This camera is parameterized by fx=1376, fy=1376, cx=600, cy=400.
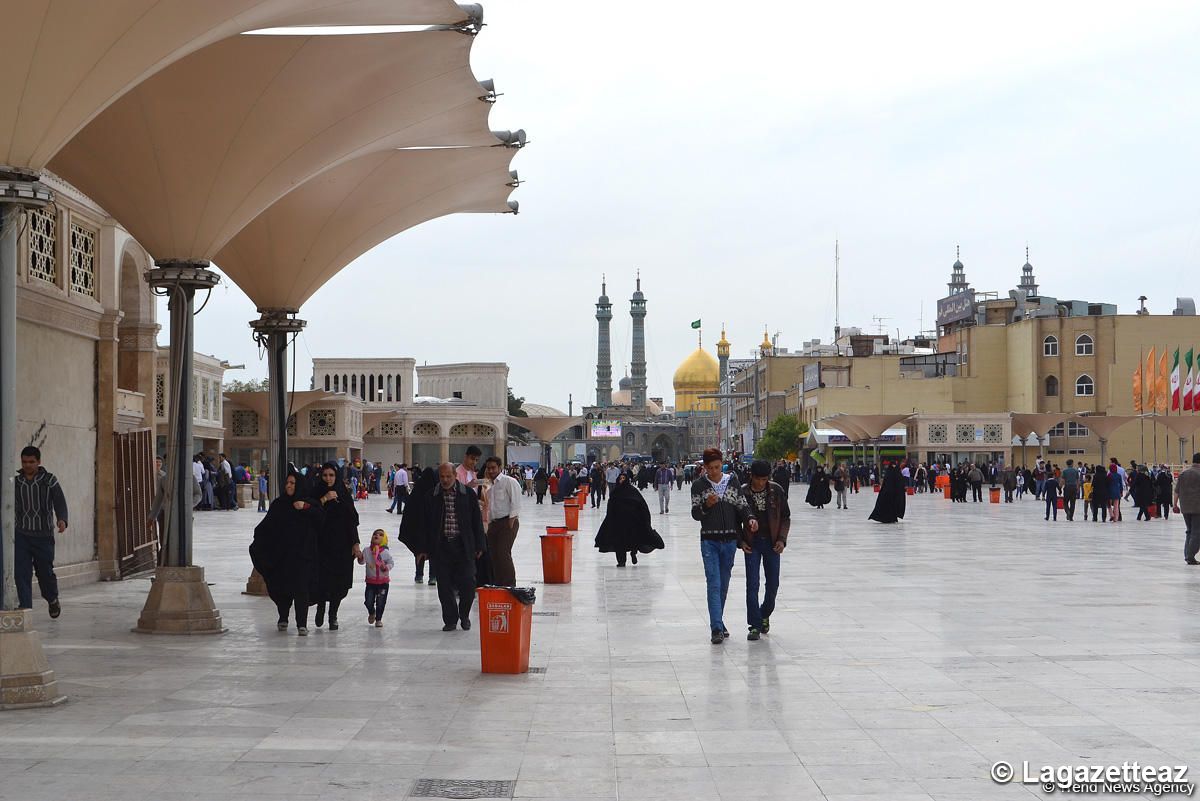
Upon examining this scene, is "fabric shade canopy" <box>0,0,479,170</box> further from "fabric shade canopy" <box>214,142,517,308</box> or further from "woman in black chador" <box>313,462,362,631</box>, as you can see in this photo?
"fabric shade canopy" <box>214,142,517,308</box>

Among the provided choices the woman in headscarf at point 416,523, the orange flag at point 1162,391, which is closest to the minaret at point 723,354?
the orange flag at point 1162,391

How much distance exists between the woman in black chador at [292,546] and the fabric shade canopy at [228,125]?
91.5 inches

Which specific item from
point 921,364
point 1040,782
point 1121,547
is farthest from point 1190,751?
point 921,364

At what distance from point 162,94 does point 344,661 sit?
16.0 ft

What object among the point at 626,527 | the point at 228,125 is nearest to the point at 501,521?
the point at 228,125

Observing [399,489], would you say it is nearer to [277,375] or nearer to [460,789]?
[277,375]

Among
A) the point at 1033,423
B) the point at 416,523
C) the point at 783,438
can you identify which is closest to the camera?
the point at 416,523

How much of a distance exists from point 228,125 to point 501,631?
5.14 metres

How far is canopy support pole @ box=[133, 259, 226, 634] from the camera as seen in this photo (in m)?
10.6

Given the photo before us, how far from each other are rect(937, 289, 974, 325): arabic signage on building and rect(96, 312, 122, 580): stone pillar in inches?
2847

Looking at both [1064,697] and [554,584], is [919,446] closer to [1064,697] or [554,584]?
[554,584]

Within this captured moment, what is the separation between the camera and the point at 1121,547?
20.8 metres

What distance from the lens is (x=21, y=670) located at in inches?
287

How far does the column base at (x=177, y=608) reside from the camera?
10.6 m
